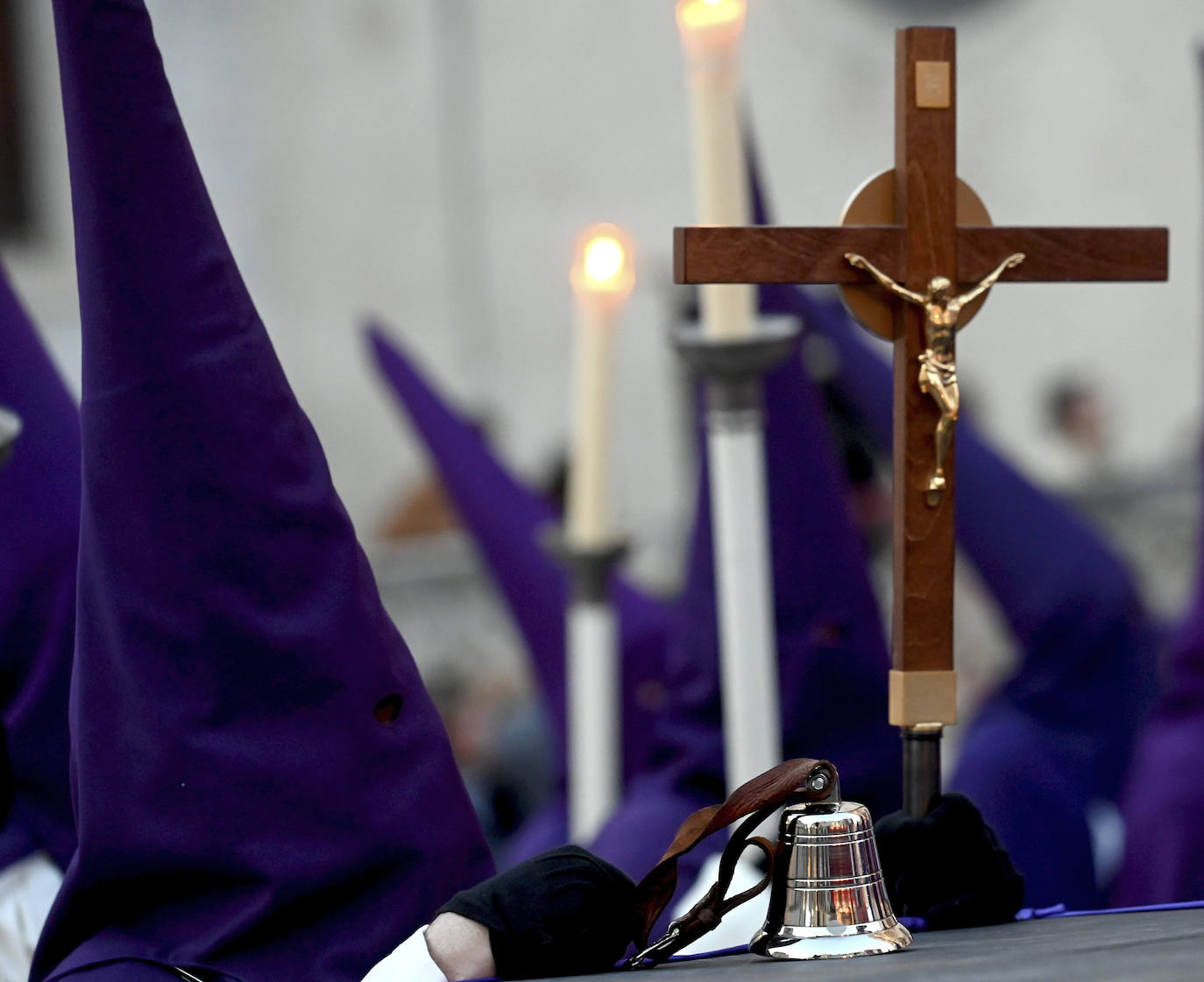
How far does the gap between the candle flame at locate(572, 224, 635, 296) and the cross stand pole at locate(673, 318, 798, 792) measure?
1.77 feet

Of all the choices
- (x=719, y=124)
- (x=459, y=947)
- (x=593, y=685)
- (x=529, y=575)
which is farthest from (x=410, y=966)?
(x=529, y=575)

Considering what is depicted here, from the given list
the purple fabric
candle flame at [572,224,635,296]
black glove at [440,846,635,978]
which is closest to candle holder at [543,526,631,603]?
candle flame at [572,224,635,296]

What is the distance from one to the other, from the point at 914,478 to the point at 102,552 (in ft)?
2.31

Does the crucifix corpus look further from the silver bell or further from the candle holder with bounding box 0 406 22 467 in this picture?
the candle holder with bounding box 0 406 22 467

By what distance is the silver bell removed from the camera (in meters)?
1.27

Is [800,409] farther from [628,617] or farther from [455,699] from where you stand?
[455,699]

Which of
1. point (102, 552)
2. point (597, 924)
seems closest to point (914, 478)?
point (597, 924)

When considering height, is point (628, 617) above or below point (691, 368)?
below

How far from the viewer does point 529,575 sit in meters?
3.16

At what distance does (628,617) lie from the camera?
10.4ft

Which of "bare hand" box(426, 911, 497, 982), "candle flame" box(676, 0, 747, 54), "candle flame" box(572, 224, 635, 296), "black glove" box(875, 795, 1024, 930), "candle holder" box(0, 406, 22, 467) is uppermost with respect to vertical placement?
"candle flame" box(676, 0, 747, 54)

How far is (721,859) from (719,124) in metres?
0.97

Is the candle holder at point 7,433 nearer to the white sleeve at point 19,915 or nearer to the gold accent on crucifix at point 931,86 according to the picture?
the white sleeve at point 19,915

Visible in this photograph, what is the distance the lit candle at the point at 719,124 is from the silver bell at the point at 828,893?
0.82m
